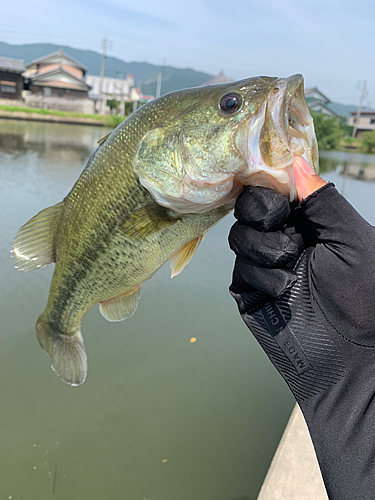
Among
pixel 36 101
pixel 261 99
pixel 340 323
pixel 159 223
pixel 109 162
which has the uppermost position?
pixel 261 99

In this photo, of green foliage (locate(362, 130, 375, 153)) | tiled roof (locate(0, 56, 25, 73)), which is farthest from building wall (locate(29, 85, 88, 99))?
green foliage (locate(362, 130, 375, 153))

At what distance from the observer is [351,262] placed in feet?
3.56

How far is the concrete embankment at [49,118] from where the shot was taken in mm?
27234

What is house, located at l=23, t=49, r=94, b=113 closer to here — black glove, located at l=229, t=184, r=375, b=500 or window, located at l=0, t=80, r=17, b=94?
window, located at l=0, t=80, r=17, b=94

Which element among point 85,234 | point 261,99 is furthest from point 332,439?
point 85,234

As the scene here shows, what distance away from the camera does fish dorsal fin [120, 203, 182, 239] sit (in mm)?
1455

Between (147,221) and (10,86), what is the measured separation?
123 ft

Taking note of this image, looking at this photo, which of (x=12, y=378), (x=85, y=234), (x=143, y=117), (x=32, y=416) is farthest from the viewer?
(x=12, y=378)

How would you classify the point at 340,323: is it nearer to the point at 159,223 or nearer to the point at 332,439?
the point at 332,439

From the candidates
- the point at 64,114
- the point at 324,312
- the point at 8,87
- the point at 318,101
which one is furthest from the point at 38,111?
the point at 318,101

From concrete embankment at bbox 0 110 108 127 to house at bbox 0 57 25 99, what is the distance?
20.2 feet

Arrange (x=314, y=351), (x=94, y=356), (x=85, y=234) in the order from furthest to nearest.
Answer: (x=94, y=356), (x=85, y=234), (x=314, y=351)

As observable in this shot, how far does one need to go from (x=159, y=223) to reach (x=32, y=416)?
2.42 m

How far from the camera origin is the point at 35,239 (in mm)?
1774
